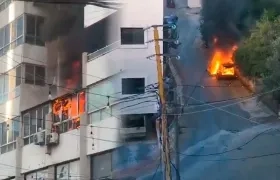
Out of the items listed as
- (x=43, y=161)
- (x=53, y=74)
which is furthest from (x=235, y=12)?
(x=43, y=161)

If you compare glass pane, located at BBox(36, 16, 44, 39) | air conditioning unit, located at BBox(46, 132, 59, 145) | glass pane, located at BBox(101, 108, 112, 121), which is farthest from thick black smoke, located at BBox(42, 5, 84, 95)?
air conditioning unit, located at BBox(46, 132, 59, 145)

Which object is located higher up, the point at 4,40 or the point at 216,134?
the point at 4,40

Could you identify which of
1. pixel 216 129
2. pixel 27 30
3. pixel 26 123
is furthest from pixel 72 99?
pixel 216 129

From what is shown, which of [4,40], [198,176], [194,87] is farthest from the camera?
[4,40]

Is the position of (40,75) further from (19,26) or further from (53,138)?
(53,138)

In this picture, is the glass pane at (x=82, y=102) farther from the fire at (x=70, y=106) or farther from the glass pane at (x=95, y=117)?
the glass pane at (x=95, y=117)

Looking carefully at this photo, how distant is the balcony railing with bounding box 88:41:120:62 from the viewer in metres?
30.2

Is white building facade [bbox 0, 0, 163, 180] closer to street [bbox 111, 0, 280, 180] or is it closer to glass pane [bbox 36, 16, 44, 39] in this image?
glass pane [bbox 36, 16, 44, 39]

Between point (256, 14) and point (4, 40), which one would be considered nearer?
point (256, 14)

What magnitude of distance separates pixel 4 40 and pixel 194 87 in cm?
891

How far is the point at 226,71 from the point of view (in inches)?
1252

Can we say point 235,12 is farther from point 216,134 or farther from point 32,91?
point 32,91

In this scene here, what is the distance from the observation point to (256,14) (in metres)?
31.8

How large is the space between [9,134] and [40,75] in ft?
10.9
